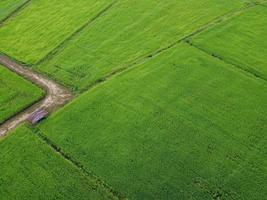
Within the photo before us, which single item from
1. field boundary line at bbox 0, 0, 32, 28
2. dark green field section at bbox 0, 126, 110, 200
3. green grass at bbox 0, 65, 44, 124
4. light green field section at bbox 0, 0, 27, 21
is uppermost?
light green field section at bbox 0, 0, 27, 21

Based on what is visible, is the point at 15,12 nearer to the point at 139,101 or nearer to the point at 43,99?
the point at 43,99

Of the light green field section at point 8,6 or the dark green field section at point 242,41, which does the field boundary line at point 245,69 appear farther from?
the light green field section at point 8,6

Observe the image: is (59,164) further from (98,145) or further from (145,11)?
(145,11)

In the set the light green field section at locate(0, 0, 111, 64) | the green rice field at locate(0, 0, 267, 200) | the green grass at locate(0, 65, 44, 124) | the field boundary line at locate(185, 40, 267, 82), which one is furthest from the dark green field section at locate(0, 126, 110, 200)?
the field boundary line at locate(185, 40, 267, 82)

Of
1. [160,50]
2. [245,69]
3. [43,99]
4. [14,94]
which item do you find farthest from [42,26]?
[245,69]

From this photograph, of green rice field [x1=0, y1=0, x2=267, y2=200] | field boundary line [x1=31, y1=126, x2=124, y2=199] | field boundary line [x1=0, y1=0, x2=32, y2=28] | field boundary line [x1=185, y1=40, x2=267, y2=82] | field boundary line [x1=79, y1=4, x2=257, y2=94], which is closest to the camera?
field boundary line [x1=31, y1=126, x2=124, y2=199]

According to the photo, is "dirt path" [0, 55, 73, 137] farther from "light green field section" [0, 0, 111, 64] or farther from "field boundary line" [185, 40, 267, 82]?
"field boundary line" [185, 40, 267, 82]
